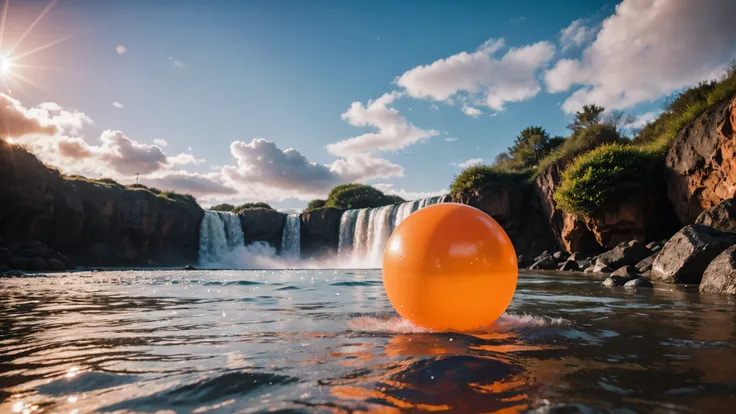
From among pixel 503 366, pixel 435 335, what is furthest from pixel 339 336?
pixel 503 366

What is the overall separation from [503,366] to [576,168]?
2107cm

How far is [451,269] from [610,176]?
19418 mm

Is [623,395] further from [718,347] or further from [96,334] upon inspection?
[96,334]

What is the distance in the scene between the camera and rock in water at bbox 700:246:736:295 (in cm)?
739

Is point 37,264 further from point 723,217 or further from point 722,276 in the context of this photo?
point 723,217

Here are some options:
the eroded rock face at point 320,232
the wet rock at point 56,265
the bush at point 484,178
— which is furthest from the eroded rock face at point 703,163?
the wet rock at point 56,265

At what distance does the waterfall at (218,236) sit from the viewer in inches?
1528

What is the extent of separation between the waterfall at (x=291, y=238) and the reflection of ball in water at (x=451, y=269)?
38.2 meters

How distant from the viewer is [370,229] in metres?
35.6

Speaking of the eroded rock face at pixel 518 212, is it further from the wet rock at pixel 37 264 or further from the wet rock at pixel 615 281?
the wet rock at pixel 37 264

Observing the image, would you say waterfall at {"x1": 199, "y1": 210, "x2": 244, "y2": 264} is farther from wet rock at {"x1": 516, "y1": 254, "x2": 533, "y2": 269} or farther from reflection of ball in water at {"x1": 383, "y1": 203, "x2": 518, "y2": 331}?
reflection of ball in water at {"x1": 383, "y1": 203, "x2": 518, "y2": 331}

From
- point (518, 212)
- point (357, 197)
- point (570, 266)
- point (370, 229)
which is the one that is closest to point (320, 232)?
point (370, 229)

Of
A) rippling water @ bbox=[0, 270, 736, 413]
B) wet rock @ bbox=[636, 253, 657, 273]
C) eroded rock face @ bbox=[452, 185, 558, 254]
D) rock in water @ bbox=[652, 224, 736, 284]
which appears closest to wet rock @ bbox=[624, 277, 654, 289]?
rock in water @ bbox=[652, 224, 736, 284]

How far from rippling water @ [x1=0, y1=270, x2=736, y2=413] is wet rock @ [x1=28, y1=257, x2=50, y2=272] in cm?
1975
